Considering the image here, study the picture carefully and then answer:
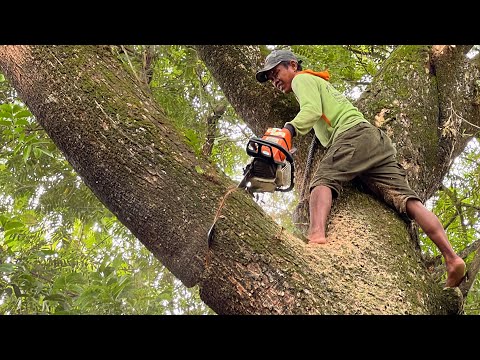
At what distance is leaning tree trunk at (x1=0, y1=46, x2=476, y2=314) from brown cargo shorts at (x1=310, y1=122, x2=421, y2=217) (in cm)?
53

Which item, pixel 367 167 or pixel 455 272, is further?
pixel 367 167

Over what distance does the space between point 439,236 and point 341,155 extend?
0.77m

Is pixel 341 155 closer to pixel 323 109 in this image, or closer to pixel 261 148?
pixel 323 109

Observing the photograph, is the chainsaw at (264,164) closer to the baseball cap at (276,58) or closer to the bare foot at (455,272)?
the baseball cap at (276,58)

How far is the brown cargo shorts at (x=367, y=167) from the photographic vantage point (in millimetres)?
3123

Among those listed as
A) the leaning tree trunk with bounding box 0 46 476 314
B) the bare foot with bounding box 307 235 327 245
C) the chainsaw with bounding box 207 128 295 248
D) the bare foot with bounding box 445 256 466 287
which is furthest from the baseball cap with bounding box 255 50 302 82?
the bare foot with bounding box 445 256 466 287

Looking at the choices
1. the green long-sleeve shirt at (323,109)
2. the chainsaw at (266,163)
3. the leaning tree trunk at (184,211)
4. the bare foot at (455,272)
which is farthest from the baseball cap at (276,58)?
the bare foot at (455,272)

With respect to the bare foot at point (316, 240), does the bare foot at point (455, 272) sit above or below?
below

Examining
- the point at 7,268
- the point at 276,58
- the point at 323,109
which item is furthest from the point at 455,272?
the point at 7,268

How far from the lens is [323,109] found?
3566 mm

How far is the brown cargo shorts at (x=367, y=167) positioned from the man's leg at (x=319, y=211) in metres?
0.05
